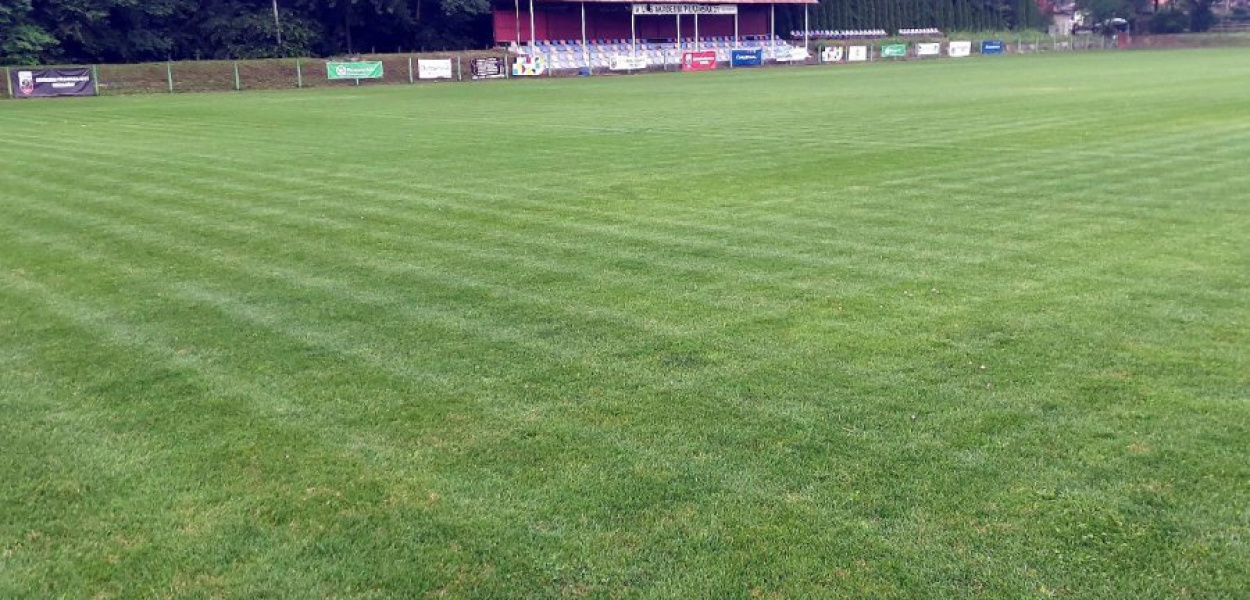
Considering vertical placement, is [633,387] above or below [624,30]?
below

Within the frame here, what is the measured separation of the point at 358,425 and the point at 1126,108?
24893mm

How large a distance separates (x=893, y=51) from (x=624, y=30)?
18.7 meters

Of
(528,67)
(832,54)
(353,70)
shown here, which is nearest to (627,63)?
Answer: (528,67)

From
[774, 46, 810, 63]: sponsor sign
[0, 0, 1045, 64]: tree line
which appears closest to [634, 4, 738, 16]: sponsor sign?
[774, 46, 810, 63]: sponsor sign

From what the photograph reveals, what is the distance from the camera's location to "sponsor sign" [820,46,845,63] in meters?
68.9

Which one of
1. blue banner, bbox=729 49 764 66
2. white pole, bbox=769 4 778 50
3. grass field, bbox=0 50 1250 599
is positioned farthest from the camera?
white pole, bbox=769 4 778 50

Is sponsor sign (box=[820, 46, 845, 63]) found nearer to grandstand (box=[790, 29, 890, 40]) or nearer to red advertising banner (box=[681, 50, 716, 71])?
red advertising banner (box=[681, 50, 716, 71])

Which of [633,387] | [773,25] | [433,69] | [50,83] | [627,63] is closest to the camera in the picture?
[633,387]

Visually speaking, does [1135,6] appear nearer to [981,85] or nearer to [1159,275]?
[981,85]

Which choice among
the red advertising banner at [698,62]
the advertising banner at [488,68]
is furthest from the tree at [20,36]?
the red advertising banner at [698,62]

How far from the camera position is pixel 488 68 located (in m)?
53.3

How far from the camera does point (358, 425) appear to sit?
19.2 feet

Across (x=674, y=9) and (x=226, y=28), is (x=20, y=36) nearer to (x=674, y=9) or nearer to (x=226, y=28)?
(x=226, y=28)

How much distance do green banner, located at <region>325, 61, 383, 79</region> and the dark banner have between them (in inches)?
414
